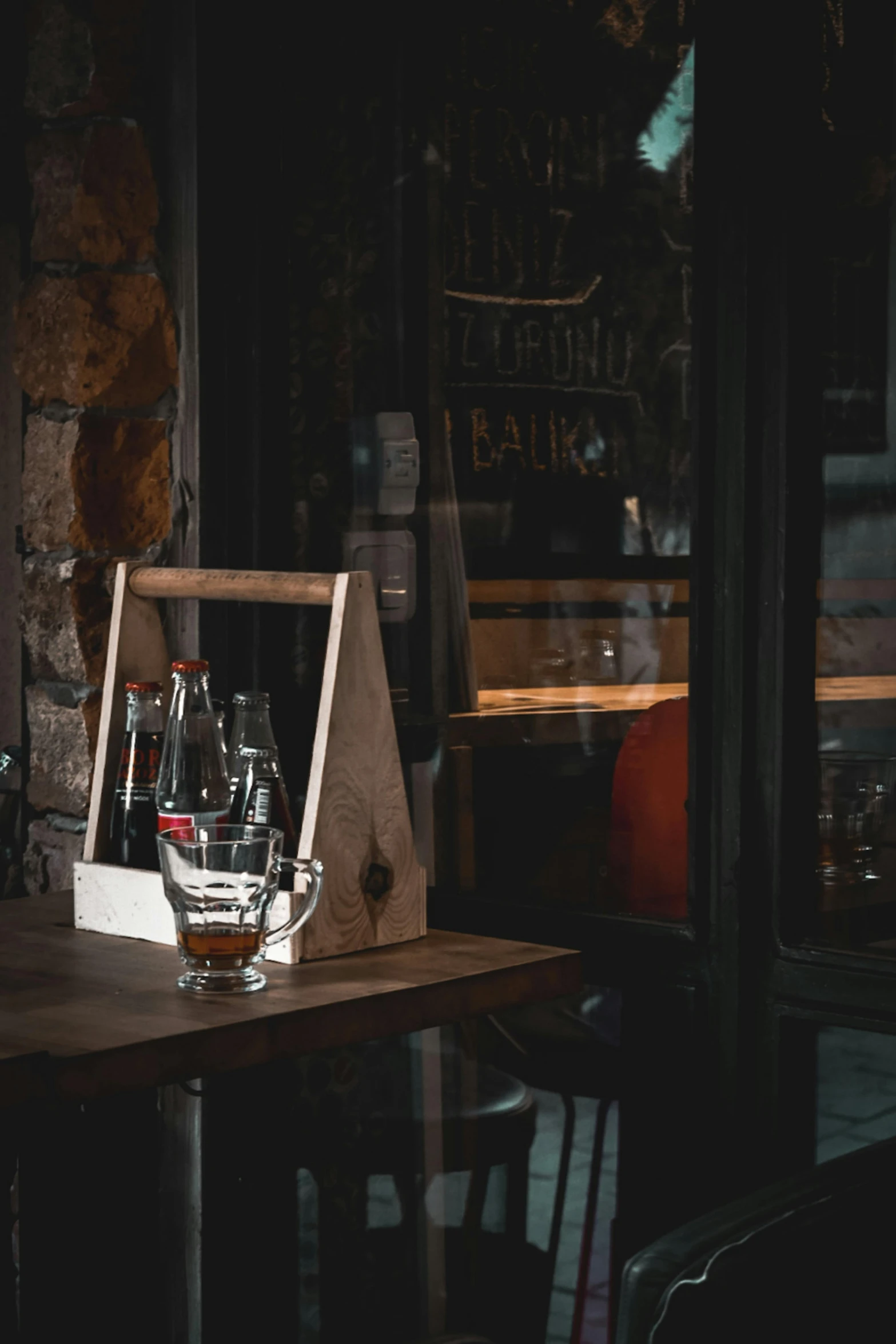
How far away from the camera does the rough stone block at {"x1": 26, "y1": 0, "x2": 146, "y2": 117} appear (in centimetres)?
217

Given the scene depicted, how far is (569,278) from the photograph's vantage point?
1.92m

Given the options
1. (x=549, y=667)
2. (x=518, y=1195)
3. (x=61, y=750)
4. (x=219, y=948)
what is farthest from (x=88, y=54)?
(x=518, y=1195)

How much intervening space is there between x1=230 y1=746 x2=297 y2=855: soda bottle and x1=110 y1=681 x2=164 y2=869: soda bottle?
101 millimetres

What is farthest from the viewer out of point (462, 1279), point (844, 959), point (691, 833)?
point (462, 1279)

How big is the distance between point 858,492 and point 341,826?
0.59m

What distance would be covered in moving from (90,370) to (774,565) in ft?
3.16

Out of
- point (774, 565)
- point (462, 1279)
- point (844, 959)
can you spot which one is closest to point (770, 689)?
point (774, 565)

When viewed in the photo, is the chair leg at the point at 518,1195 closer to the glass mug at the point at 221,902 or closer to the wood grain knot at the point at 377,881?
the wood grain knot at the point at 377,881

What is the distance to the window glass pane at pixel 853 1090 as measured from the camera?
1623 millimetres

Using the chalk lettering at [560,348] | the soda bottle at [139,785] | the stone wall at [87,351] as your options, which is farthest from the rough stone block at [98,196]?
the soda bottle at [139,785]

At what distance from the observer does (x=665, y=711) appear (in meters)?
1.83

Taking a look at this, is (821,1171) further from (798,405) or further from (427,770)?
(427,770)

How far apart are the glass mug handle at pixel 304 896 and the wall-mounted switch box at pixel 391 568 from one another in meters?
0.63

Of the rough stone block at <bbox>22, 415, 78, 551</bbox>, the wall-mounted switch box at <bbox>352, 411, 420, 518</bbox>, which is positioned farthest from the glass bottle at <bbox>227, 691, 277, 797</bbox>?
the rough stone block at <bbox>22, 415, 78, 551</bbox>
